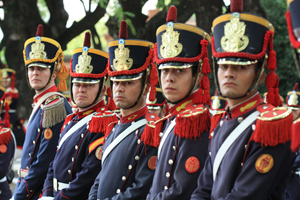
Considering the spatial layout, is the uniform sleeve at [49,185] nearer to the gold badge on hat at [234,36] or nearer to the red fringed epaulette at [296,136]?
the gold badge on hat at [234,36]

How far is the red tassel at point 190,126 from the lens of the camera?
3.06 metres

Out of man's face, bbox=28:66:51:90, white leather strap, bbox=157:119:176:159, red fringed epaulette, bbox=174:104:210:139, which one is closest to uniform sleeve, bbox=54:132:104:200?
white leather strap, bbox=157:119:176:159

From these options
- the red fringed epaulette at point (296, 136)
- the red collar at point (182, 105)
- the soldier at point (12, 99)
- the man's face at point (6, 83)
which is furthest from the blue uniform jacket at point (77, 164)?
the man's face at point (6, 83)

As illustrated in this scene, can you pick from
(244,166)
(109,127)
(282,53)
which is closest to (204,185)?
(244,166)

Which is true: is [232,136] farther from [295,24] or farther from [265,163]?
[295,24]

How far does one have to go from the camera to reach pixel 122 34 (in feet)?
13.0

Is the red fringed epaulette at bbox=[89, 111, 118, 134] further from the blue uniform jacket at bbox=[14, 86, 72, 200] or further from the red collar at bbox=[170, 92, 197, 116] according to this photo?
the red collar at bbox=[170, 92, 197, 116]

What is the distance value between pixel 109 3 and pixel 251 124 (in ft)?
20.1

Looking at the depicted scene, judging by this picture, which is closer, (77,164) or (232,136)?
(232,136)

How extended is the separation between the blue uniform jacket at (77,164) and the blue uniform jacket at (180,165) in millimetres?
1055

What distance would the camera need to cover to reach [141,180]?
346cm

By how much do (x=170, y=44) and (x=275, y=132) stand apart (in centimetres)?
130

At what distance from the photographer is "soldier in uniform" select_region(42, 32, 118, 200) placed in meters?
4.07

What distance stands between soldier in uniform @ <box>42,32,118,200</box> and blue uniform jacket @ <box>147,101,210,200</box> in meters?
1.10
